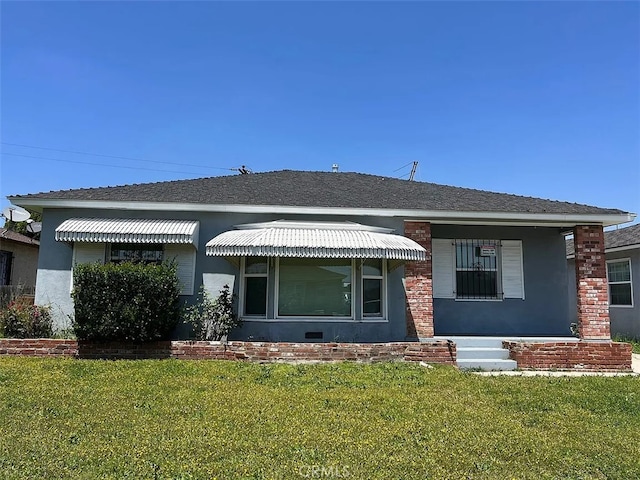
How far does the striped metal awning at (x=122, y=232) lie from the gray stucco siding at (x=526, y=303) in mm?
9172

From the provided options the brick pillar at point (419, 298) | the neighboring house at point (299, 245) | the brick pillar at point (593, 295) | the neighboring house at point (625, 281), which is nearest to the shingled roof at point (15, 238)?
the neighboring house at point (299, 245)

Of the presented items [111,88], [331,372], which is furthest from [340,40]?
[331,372]

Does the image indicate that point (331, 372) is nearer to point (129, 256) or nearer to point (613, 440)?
point (613, 440)

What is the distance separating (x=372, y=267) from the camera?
15.2m

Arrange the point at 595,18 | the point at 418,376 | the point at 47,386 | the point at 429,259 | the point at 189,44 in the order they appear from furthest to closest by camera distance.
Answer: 1. the point at 189,44
2. the point at 429,259
3. the point at 595,18
4. the point at 418,376
5. the point at 47,386

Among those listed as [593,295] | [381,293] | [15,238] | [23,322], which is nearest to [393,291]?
[381,293]

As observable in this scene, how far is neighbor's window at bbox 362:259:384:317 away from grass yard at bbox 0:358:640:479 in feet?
11.8

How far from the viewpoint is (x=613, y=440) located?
269 inches

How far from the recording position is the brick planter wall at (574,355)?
13.5 m

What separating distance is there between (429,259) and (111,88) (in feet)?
46.1

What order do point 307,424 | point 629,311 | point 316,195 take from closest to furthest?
point 307,424 → point 316,195 → point 629,311

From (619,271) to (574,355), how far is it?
10814mm

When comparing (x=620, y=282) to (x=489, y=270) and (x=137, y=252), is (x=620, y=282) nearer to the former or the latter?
(x=489, y=270)

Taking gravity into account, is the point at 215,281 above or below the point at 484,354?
above
